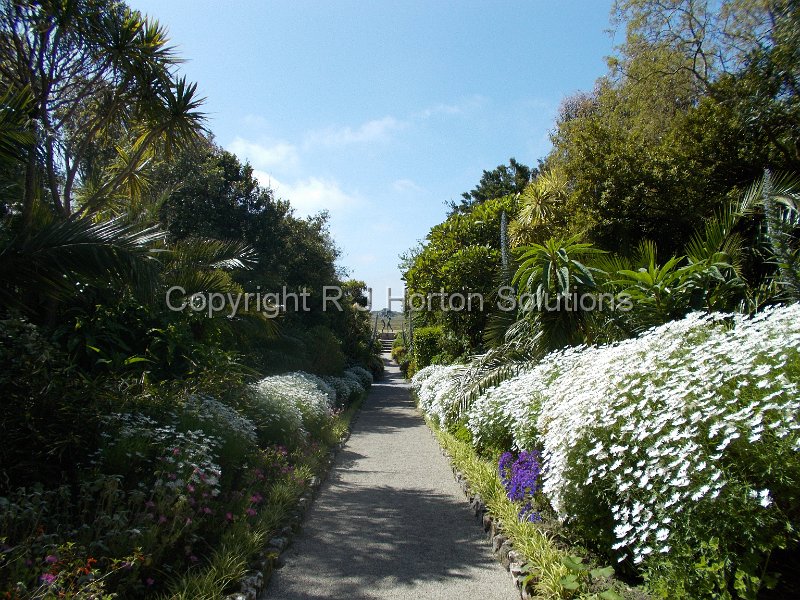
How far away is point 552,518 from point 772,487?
2.01 m

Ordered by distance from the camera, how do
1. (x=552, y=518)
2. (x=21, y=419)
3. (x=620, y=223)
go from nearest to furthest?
(x=21, y=419), (x=552, y=518), (x=620, y=223)

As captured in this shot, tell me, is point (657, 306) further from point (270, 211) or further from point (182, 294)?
point (270, 211)

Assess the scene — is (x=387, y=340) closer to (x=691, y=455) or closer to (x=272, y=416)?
(x=272, y=416)

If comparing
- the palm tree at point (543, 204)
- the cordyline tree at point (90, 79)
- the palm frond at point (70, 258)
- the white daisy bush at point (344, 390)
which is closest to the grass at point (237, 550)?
the palm frond at point (70, 258)

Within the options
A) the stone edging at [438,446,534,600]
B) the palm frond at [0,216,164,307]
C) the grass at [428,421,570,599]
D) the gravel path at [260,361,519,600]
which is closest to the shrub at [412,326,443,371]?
the gravel path at [260,361,519,600]

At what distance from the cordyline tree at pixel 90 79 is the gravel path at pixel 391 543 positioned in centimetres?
440

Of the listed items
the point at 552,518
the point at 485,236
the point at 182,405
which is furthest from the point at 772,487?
the point at 485,236

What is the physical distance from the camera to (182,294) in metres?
7.86

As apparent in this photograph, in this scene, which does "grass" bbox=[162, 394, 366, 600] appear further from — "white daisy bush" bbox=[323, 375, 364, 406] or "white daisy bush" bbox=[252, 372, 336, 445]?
"white daisy bush" bbox=[323, 375, 364, 406]

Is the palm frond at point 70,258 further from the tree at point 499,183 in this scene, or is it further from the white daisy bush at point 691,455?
the tree at point 499,183

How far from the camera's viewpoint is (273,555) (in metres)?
4.26

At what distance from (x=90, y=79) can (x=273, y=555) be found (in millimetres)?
7257

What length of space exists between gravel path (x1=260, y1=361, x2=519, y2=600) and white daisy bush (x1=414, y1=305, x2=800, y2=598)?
3.01 feet

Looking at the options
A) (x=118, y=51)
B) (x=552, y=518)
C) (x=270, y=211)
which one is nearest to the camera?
(x=552, y=518)
